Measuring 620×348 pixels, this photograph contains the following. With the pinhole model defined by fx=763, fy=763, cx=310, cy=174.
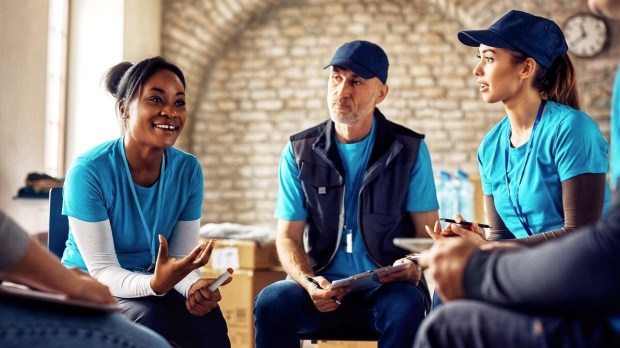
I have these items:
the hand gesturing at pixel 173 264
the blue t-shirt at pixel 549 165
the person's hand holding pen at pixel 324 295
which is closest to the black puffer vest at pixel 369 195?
the person's hand holding pen at pixel 324 295

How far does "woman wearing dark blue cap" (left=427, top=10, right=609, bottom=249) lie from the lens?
78.9 inches

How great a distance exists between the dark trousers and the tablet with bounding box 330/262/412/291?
356 millimetres

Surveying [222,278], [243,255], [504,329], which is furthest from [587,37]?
[504,329]

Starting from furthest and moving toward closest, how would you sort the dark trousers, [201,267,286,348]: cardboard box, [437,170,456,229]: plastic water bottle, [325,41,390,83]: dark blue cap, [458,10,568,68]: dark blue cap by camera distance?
[437,170,456,229]: plastic water bottle, [201,267,286,348]: cardboard box, [325,41,390,83]: dark blue cap, [458,10,568,68]: dark blue cap, the dark trousers

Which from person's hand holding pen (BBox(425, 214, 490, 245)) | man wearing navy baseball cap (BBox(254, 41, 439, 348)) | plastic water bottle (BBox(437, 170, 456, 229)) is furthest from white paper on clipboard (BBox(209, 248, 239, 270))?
person's hand holding pen (BBox(425, 214, 490, 245))

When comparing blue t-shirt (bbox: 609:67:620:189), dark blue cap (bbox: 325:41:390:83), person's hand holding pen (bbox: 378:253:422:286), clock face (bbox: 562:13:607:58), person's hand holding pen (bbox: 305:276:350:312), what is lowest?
person's hand holding pen (bbox: 305:276:350:312)

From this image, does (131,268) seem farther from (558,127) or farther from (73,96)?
(73,96)

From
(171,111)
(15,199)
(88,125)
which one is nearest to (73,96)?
(88,125)

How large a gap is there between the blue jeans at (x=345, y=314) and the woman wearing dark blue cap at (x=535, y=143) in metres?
0.28

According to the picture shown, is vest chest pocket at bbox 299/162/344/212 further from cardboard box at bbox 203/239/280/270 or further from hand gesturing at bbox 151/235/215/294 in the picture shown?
cardboard box at bbox 203/239/280/270

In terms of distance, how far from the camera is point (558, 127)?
82.0 inches

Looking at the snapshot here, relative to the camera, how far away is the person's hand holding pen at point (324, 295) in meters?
2.20

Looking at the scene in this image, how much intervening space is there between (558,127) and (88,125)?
3836 millimetres

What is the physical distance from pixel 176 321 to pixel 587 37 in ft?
14.8
